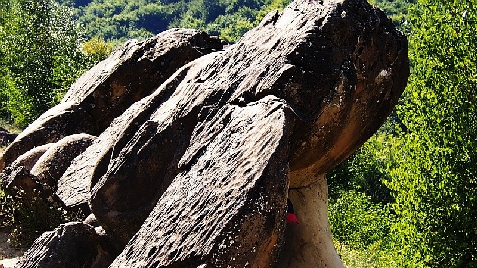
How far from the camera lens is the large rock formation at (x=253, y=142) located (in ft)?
21.2

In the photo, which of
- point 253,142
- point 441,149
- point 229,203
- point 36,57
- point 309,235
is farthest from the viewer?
point 36,57

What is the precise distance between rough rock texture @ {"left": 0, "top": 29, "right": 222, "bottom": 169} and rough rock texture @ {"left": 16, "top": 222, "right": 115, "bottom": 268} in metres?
3.30

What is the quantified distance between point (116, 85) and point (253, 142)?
5.30m

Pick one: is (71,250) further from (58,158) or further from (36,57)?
(36,57)

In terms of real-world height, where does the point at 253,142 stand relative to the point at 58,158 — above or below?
above

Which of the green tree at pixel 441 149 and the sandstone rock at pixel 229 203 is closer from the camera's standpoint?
the sandstone rock at pixel 229 203

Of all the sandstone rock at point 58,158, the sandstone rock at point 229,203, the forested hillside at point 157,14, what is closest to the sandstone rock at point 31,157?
the sandstone rock at point 58,158

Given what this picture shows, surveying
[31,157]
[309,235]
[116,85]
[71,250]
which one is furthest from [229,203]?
[31,157]

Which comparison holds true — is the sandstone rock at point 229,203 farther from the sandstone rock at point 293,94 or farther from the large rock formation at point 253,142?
the sandstone rock at point 293,94

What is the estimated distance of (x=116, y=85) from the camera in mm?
11438

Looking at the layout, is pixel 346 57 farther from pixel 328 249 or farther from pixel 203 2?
pixel 203 2

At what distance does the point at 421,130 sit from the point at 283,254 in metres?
7.76

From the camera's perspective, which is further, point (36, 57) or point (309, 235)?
point (36, 57)

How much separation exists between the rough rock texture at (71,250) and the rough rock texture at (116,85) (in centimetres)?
330
